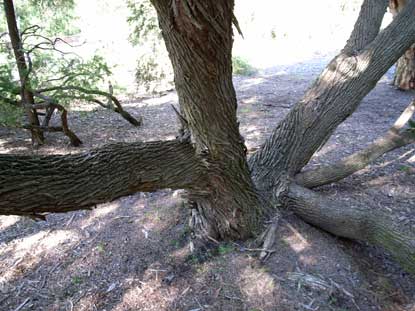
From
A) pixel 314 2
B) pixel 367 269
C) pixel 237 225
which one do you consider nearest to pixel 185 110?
pixel 237 225

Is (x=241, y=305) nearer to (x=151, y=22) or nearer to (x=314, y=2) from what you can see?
(x=151, y=22)

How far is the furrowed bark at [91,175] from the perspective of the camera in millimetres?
1513

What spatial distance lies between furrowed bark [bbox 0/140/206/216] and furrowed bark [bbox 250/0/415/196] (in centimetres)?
110

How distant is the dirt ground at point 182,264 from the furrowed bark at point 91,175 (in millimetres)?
825

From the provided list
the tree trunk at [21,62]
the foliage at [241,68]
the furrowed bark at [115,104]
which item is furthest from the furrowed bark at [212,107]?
the foliage at [241,68]

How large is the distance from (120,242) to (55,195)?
1563 mm

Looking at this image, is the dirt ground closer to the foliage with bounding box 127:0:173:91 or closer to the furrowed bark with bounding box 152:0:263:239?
the furrowed bark with bounding box 152:0:263:239

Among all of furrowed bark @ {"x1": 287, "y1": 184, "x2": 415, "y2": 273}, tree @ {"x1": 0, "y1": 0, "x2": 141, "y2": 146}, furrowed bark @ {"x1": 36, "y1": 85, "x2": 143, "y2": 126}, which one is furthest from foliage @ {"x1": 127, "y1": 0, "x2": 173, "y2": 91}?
furrowed bark @ {"x1": 287, "y1": 184, "x2": 415, "y2": 273}

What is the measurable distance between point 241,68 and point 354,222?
8.03 metres

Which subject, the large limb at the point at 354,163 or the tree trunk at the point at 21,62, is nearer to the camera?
the large limb at the point at 354,163

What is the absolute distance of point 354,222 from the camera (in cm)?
289

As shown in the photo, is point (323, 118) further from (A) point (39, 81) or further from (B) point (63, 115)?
(A) point (39, 81)

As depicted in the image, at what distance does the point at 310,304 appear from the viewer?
2379 millimetres

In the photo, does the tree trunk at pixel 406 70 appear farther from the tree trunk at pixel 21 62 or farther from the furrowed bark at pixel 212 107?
the tree trunk at pixel 21 62
